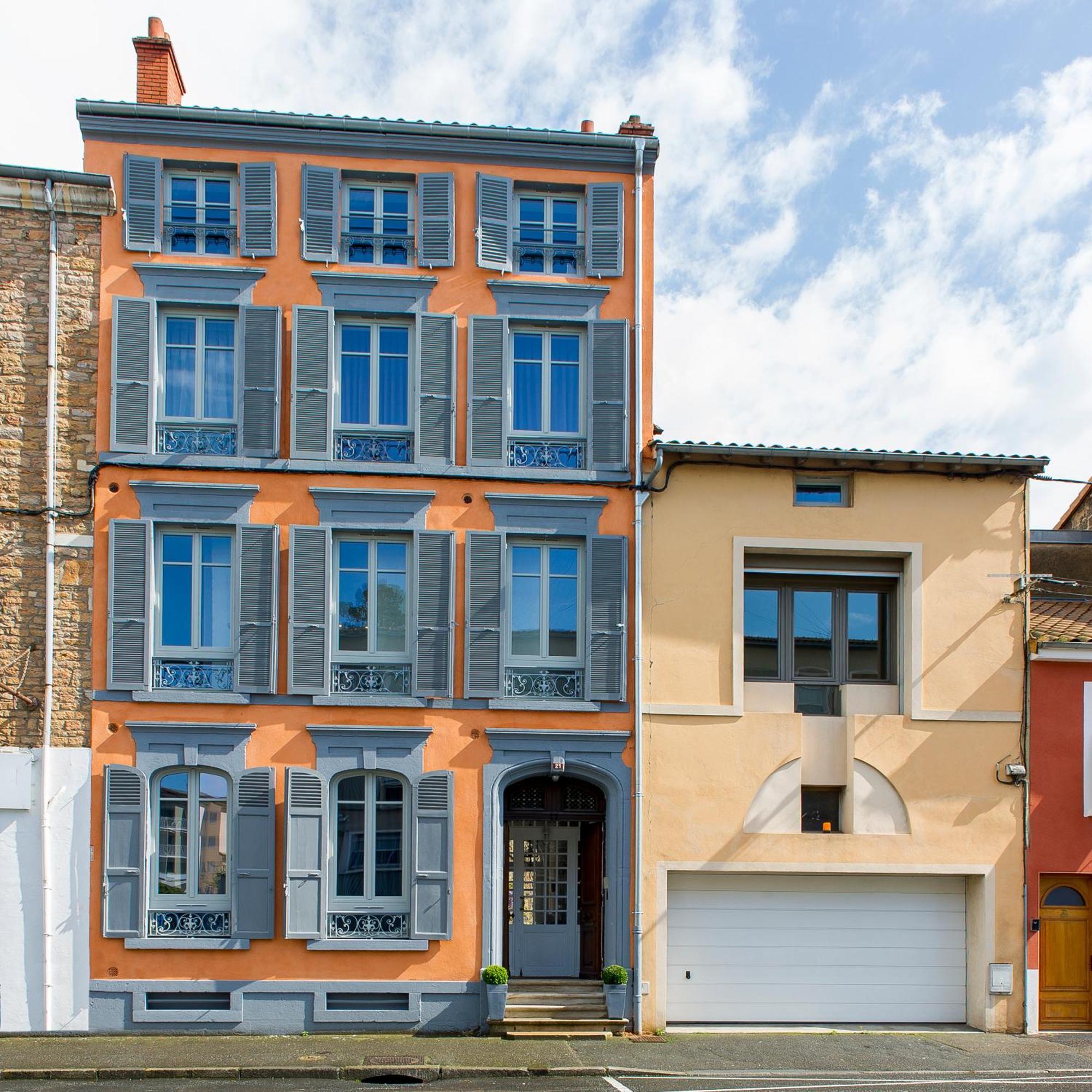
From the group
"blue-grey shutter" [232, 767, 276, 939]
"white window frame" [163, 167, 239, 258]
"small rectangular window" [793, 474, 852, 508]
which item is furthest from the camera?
"small rectangular window" [793, 474, 852, 508]

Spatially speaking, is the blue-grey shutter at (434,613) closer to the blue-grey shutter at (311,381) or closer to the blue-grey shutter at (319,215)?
the blue-grey shutter at (311,381)

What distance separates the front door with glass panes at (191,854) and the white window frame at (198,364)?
463 cm

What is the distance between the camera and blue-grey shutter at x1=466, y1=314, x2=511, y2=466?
1562 centimetres

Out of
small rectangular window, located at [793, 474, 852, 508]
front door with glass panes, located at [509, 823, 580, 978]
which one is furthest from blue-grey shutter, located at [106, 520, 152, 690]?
small rectangular window, located at [793, 474, 852, 508]

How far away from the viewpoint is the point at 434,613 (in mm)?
15305

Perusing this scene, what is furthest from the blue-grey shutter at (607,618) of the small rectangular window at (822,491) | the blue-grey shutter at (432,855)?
the small rectangular window at (822,491)

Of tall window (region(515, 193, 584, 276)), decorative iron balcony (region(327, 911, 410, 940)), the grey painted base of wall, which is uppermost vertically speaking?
tall window (region(515, 193, 584, 276))

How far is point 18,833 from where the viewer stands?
14.6 metres

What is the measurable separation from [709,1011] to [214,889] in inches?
268

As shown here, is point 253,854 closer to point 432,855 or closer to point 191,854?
point 191,854

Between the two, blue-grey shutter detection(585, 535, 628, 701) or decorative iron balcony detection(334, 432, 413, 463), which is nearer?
blue-grey shutter detection(585, 535, 628, 701)

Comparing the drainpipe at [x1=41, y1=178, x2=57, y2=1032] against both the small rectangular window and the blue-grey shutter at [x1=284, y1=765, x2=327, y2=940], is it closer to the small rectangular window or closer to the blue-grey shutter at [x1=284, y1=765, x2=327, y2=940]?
the blue-grey shutter at [x1=284, y1=765, x2=327, y2=940]

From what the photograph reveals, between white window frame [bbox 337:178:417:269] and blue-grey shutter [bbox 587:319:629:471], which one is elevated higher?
white window frame [bbox 337:178:417:269]

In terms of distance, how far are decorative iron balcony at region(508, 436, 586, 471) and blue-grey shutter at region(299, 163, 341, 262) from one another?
11.8 ft
